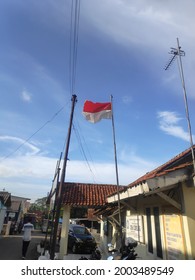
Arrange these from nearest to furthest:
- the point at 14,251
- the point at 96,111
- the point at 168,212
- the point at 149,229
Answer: the point at 168,212 < the point at 149,229 < the point at 96,111 < the point at 14,251

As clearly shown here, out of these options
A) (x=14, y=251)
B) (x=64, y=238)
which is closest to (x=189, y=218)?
(x=64, y=238)

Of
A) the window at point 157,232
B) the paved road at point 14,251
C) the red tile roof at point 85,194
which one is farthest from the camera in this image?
the red tile roof at point 85,194

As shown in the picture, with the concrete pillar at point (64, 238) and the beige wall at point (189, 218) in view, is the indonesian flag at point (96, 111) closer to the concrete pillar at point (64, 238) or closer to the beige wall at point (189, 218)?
the beige wall at point (189, 218)

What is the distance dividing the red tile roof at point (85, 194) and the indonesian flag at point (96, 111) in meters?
6.64

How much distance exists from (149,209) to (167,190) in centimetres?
210

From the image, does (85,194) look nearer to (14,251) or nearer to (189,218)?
(14,251)

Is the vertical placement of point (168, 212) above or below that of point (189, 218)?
above

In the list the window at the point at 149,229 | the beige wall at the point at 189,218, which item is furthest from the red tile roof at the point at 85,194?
the beige wall at the point at 189,218

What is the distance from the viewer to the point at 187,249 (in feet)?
16.1

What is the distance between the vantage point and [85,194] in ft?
46.9

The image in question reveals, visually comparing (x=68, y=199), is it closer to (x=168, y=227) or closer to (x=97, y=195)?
(x=97, y=195)

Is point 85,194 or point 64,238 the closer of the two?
point 64,238

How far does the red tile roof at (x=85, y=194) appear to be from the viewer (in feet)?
42.8

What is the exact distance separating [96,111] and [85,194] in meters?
8.20
